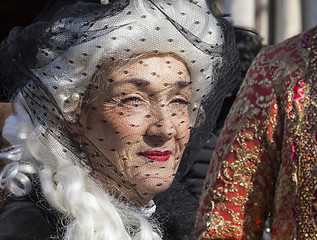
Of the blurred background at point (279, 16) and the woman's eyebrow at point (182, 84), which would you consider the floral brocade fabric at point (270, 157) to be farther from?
the blurred background at point (279, 16)

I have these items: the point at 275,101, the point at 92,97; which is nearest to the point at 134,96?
the point at 92,97

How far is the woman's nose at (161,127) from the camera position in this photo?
2.10 metres

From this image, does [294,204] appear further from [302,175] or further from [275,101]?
[275,101]

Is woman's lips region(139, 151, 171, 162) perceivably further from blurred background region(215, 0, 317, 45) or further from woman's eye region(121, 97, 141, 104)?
blurred background region(215, 0, 317, 45)

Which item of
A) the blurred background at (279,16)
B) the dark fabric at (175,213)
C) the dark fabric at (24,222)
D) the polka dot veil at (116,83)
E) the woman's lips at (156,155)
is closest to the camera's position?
the dark fabric at (24,222)

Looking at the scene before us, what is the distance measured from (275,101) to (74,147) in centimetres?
81

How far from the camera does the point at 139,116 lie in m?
2.09

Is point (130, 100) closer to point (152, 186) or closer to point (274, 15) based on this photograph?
point (152, 186)

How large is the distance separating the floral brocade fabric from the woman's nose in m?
0.47

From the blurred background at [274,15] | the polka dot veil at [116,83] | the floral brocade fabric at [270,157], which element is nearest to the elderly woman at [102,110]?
the polka dot veil at [116,83]

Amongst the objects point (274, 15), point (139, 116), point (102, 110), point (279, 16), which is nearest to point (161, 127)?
point (139, 116)

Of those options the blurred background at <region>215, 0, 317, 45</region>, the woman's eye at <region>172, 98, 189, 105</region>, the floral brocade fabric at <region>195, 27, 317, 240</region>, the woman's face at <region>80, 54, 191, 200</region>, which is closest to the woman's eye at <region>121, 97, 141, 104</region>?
the woman's face at <region>80, 54, 191, 200</region>

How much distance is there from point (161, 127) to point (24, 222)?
19.6 inches

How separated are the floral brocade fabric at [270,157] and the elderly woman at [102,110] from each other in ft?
1.24
